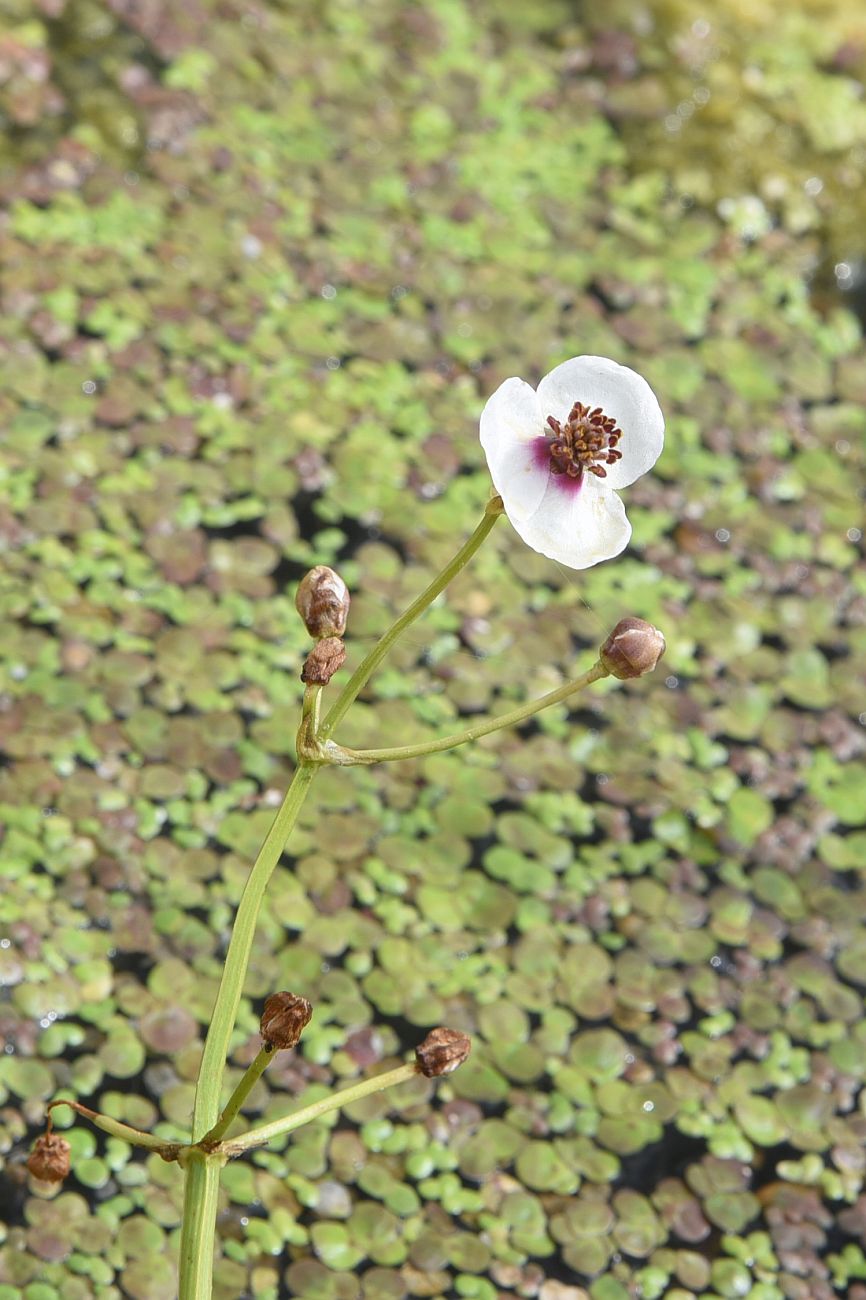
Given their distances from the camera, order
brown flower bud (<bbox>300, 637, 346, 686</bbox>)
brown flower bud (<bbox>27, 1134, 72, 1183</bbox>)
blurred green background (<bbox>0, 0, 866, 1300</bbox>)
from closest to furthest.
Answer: brown flower bud (<bbox>300, 637, 346, 686</bbox>) → brown flower bud (<bbox>27, 1134, 72, 1183</bbox>) → blurred green background (<bbox>0, 0, 866, 1300</bbox>)

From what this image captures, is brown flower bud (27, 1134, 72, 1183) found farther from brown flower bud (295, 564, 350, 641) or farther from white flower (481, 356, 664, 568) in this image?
white flower (481, 356, 664, 568)

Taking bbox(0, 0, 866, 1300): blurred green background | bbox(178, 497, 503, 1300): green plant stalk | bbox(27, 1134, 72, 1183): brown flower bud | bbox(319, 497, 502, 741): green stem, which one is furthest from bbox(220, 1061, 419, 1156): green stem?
bbox(0, 0, 866, 1300): blurred green background

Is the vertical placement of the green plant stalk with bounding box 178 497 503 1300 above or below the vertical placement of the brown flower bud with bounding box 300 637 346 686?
below

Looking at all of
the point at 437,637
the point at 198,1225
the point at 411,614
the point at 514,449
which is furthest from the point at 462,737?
the point at 437,637

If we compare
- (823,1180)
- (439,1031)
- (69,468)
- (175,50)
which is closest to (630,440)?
(439,1031)

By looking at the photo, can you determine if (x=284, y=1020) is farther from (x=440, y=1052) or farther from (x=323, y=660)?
(x=323, y=660)

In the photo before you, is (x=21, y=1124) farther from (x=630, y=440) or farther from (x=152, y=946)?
(x=630, y=440)
